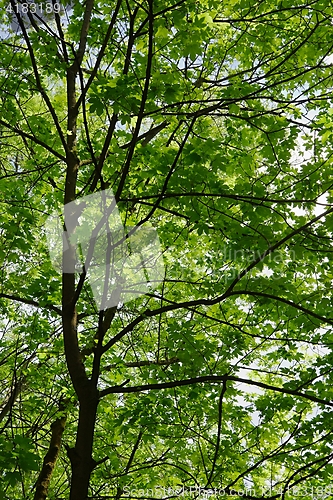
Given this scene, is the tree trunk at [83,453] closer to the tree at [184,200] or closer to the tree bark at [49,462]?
the tree at [184,200]

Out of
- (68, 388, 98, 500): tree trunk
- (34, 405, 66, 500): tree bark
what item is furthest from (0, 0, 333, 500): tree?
(34, 405, 66, 500): tree bark

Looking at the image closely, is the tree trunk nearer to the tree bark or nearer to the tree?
the tree

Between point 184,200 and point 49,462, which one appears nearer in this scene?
point 184,200

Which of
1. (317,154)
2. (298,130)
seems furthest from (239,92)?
(317,154)

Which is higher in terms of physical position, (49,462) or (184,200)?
(184,200)

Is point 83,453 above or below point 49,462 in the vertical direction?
below

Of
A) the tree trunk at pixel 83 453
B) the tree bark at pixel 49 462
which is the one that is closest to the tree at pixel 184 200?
the tree trunk at pixel 83 453

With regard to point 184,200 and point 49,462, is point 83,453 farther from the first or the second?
point 49,462

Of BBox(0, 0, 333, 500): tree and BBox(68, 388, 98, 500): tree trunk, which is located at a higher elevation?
BBox(0, 0, 333, 500): tree

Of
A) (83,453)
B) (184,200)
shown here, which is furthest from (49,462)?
(184,200)

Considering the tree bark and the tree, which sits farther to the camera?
the tree bark


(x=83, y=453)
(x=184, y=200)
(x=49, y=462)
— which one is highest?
(x=184, y=200)

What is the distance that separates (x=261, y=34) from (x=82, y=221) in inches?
124

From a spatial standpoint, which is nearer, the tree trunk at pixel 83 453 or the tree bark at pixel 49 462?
the tree trunk at pixel 83 453
